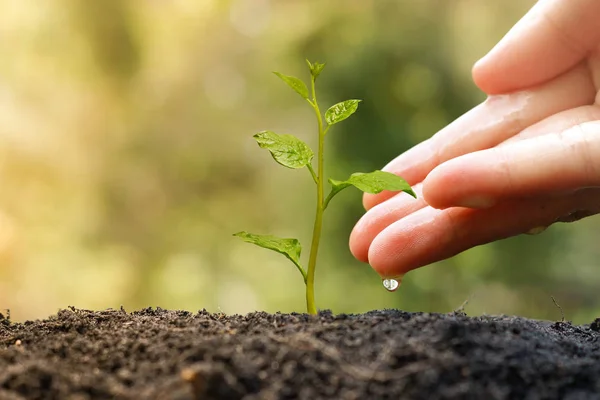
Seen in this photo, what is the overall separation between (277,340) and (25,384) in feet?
1.00

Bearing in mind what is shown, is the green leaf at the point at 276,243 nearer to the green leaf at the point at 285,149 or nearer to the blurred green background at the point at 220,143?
the green leaf at the point at 285,149

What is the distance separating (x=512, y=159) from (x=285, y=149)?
0.39 metres

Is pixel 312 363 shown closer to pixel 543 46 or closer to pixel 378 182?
pixel 378 182

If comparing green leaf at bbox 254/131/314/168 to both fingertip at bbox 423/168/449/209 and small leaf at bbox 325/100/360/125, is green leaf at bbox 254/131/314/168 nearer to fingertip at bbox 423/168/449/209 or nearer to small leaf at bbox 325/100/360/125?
small leaf at bbox 325/100/360/125

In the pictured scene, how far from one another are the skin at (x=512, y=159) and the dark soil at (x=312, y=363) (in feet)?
0.81

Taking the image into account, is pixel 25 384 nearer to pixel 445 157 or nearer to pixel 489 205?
pixel 489 205

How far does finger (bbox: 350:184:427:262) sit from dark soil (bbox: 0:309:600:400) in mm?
358

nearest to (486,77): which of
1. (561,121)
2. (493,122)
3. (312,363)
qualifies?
(493,122)

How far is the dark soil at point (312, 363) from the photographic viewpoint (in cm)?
61

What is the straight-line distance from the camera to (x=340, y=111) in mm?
1007

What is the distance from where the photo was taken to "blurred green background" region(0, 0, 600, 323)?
2.89 meters

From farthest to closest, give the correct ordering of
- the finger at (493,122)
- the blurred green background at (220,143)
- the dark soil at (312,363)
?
1. the blurred green background at (220,143)
2. the finger at (493,122)
3. the dark soil at (312,363)

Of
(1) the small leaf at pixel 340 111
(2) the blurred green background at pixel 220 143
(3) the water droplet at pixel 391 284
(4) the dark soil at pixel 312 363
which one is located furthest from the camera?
(2) the blurred green background at pixel 220 143

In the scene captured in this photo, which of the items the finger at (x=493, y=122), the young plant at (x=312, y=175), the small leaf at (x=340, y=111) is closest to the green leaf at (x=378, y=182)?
the young plant at (x=312, y=175)
